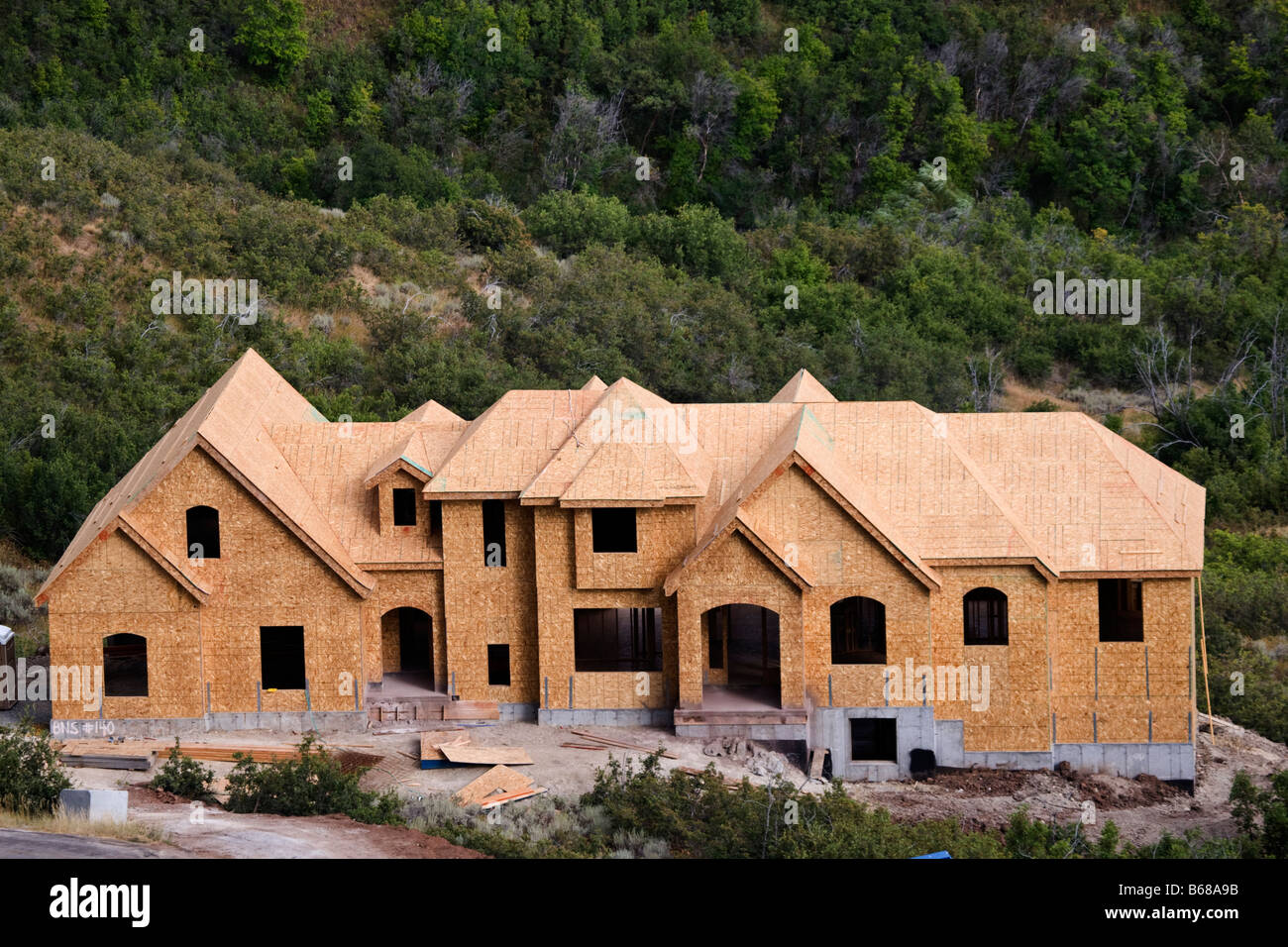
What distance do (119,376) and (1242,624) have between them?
35285 millimetres

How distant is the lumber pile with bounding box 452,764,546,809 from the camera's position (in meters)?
31.4

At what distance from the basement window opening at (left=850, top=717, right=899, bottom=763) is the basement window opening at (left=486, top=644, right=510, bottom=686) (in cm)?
705

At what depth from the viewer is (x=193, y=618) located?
34.5 m

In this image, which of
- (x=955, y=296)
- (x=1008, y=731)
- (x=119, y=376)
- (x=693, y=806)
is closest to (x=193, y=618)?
(x=693, y=806)

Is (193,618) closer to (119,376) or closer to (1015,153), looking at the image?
(119,376)

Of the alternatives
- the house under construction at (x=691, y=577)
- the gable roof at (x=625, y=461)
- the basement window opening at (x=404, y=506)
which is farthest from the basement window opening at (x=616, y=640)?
the basement window opening at (x=404, y=506)

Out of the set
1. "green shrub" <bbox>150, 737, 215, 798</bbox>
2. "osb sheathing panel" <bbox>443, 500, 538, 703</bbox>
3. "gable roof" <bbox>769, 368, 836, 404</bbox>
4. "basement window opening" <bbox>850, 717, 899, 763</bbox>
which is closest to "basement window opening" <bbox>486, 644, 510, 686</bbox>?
"osb sheathing panel" <bbox>443, 500, 538, 703</bbox>

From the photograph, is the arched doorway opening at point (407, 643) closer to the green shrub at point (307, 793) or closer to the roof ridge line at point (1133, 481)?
the green shrub at point (307, 793)

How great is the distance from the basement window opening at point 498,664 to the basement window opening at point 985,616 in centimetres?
922

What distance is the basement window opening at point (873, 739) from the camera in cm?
3538

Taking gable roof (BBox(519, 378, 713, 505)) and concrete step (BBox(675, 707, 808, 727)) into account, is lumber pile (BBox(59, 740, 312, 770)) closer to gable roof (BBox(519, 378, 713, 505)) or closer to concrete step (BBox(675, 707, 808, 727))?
gable roof (BBox(519, 378, 713, 505))

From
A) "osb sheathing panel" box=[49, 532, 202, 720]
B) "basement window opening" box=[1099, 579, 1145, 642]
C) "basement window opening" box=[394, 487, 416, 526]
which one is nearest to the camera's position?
"osb sheathing panel" box=[49, 532, 202, 720]

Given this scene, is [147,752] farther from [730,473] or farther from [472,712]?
[730,473]
